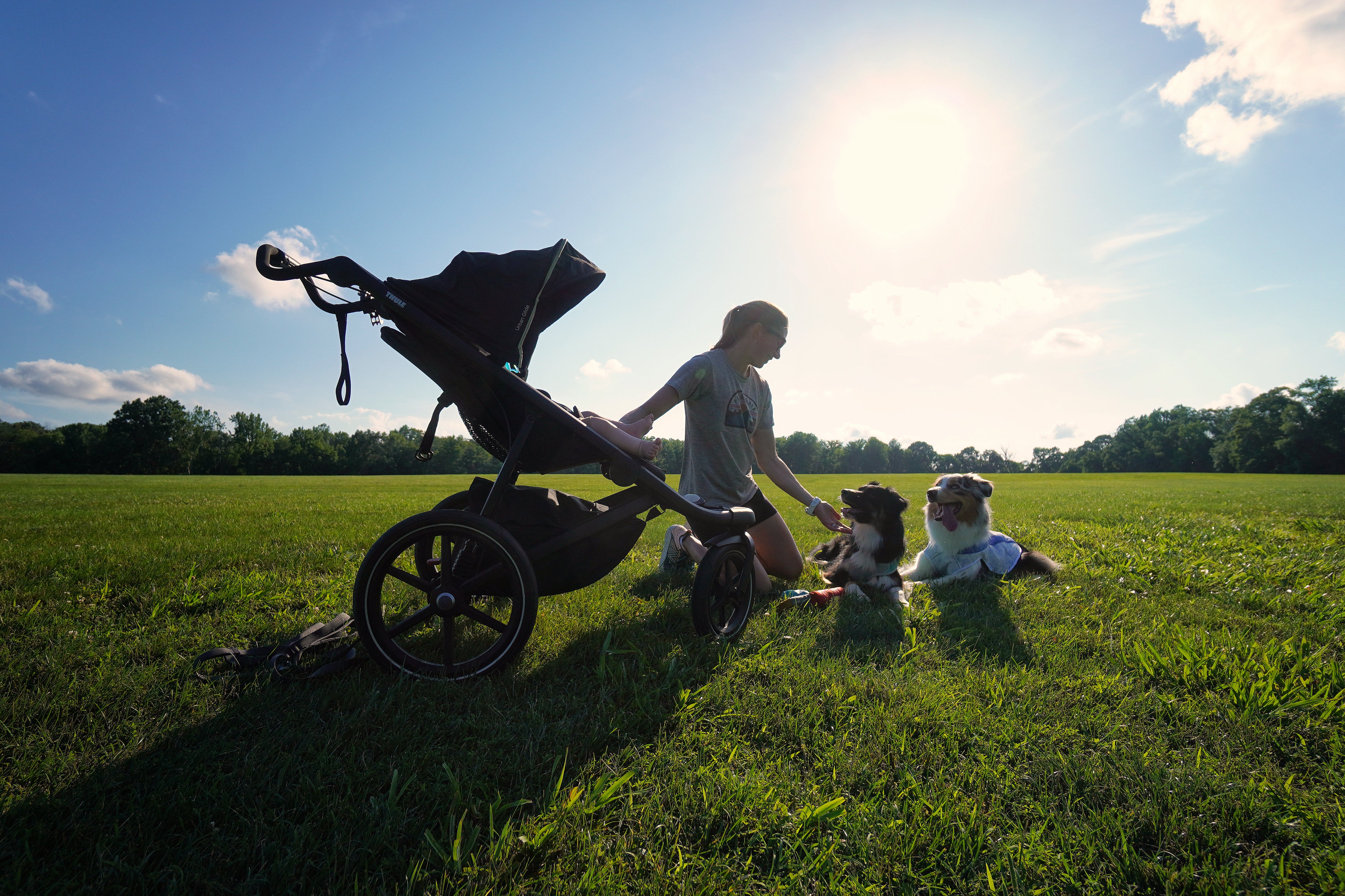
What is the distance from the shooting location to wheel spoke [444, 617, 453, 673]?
2381 millimetres

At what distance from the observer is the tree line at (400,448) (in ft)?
212

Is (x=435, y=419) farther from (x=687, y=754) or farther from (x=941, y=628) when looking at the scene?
(x=941, y=628)

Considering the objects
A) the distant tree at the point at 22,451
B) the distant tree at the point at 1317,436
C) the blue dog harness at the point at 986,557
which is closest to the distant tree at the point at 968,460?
the distant tree at the point at 1317,436

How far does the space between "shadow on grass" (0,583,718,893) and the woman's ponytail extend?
2516mm

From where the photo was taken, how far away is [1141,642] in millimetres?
2994

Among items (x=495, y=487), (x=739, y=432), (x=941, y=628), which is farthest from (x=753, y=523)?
(x=495, y=487)

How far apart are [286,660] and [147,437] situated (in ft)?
305

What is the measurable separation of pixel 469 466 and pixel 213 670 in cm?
7582

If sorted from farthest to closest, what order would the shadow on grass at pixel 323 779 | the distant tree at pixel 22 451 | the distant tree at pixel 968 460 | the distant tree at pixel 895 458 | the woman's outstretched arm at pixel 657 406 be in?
the distant tree at pixel 895 458 → the distant tree at pixel 968 460 → the distant tree at pixel 22 451 → the woman's outstretched arm at pixel 657 406 → the shadow on grass at pixel 323 779

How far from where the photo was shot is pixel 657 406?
3641 mm

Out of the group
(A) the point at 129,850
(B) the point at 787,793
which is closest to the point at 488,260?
(A) the point at 129,850

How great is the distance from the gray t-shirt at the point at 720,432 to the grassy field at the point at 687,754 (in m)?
1.10

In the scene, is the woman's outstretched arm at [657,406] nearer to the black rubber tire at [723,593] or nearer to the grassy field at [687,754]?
the black rubber tire at [723,593]

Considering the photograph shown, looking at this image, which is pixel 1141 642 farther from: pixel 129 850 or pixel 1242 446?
pixel 1242 446
